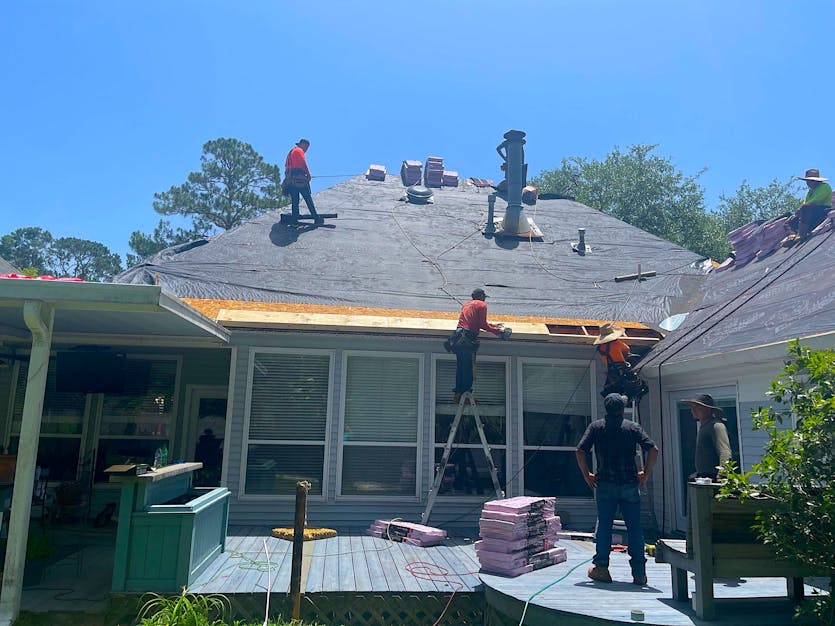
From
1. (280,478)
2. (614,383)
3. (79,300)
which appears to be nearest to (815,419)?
(614,383)

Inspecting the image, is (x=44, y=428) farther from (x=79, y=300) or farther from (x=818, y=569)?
(x=818, y=569)

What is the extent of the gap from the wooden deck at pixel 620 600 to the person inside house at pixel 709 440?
935 millimetres

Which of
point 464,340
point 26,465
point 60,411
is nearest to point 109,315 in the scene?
point 26,465

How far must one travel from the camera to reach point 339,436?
805cm

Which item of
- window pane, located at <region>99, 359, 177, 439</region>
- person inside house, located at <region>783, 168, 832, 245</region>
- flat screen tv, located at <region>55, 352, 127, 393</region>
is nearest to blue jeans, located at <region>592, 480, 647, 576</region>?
person inside house, located at <region>783, 168, 832, 245</region>

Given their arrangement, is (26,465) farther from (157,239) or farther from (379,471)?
(157,239)

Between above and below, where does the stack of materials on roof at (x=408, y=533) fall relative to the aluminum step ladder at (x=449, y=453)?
below

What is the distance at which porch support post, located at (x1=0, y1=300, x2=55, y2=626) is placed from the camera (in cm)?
482

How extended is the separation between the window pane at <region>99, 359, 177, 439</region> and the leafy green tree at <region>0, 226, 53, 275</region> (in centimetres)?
4628

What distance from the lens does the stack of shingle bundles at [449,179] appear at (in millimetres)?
15094

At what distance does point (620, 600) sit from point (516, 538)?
3.68 ft

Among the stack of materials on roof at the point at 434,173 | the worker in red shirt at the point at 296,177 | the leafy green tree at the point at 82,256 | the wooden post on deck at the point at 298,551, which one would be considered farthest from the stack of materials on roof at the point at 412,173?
the leafy green tree at the point at 82,256

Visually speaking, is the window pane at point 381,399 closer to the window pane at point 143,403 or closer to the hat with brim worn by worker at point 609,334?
the hat with brim worn by worker at point 609,334

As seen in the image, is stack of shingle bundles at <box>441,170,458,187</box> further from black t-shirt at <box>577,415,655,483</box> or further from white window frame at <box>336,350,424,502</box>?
black t-shirt at <box>577,415,655,483</box>
